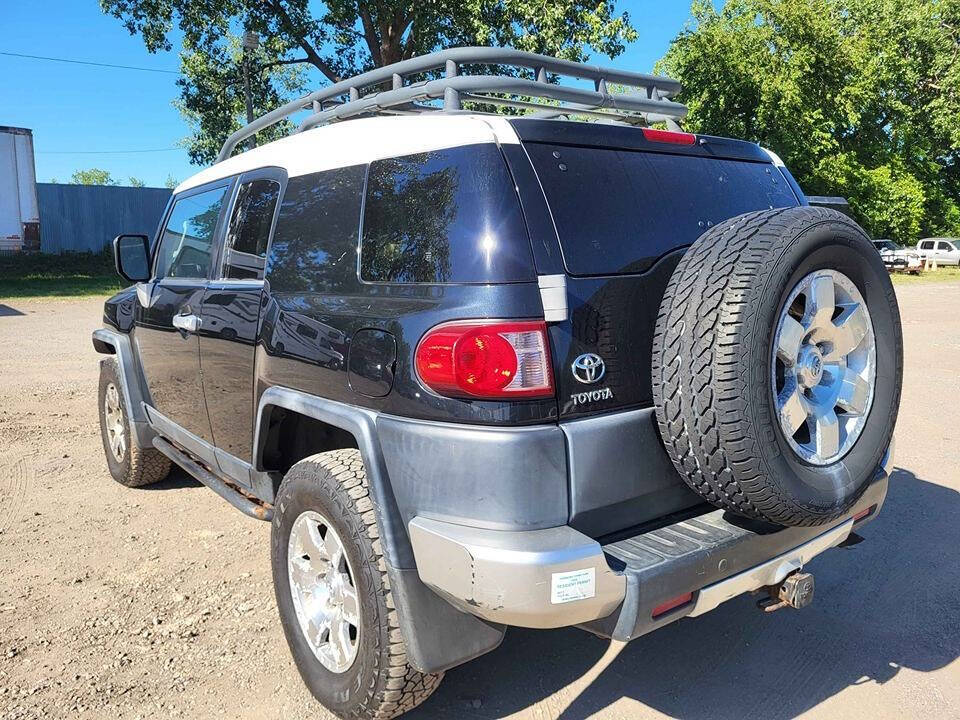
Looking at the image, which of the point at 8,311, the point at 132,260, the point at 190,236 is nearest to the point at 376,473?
the point at 190,236

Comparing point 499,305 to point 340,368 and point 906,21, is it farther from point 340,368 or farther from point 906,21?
point 906,21

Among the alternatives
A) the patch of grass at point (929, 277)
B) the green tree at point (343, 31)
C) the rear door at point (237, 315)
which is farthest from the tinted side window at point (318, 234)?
the patch of grass at point (929, 277)

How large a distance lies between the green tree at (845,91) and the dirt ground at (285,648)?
24.0 meters

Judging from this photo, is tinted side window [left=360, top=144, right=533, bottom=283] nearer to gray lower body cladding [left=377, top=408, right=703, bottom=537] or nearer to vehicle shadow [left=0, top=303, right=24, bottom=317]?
gray lower body cladding [left=377, top=408, right=703, bottom=537]

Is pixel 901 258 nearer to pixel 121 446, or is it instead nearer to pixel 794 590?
pixel 121 446

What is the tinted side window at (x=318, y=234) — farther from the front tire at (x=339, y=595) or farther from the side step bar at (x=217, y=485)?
the side step bar at (x=217, y=485)

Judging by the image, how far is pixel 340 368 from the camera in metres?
2.48

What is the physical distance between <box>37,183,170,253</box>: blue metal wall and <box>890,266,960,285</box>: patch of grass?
85.3 feet

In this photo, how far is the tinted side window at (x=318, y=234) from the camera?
262 centimetres

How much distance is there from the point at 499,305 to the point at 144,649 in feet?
7.05

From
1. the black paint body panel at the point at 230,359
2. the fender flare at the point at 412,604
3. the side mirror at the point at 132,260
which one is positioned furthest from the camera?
the side mirror at the point at 132,260

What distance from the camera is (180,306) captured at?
12.4 ft

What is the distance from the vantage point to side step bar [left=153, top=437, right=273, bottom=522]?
3297 mm

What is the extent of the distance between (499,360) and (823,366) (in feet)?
3.66
